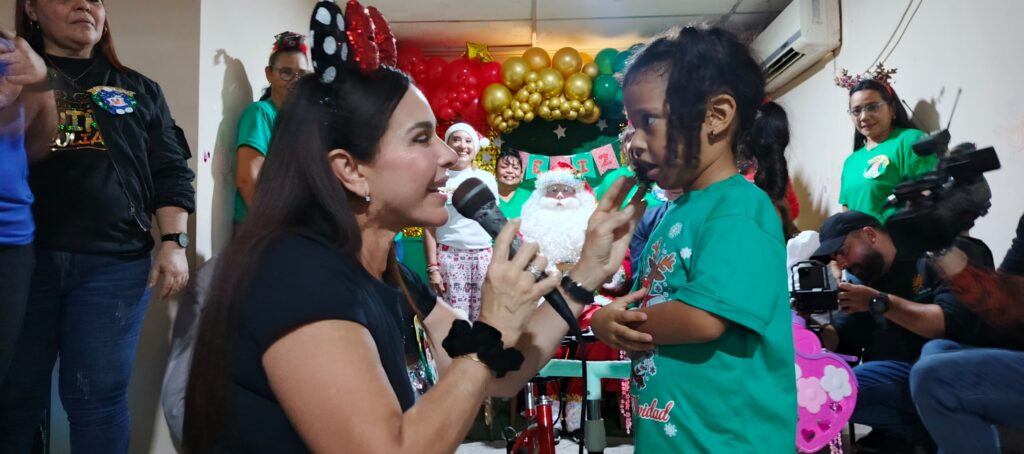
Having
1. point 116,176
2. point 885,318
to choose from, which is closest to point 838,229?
point 885,318

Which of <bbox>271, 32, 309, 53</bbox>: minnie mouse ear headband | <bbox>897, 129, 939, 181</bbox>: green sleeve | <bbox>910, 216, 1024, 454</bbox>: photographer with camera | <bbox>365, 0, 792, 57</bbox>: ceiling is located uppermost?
<bbox>365, 0, 792, 57</bbox>: ceiling

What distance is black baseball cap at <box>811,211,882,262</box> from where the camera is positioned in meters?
2.73

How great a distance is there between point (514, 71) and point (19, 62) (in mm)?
4042

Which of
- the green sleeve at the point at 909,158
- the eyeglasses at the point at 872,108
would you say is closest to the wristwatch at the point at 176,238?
the green sleeve at the point at 909,158

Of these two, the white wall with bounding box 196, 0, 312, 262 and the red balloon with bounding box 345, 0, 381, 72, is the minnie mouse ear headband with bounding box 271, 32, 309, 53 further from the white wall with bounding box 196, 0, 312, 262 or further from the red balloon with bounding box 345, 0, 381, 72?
the red balloon with bounding box 345, 0, 381, 72

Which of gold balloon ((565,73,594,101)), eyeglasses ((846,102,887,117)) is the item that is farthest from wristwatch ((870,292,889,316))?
gold balloon ((565,73,594,101))

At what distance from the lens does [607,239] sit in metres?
1.34

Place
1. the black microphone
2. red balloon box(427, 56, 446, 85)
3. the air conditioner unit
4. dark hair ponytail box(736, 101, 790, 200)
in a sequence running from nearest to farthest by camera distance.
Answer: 1. the black microphone
2. dark hair ponytail box(736, 101, 790, 200)
3. the air conditioner unit
4. red balloon box(427, 56, 446, 85)

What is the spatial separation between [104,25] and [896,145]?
372cm

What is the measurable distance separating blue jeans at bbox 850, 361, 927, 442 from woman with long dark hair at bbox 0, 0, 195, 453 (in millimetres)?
2570

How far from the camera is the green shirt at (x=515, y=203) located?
5.67m

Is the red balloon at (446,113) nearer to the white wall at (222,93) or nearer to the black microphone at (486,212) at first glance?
the white wall at (222,93)

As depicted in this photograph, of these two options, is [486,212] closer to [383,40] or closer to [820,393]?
[383,40]

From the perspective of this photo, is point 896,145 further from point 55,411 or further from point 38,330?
point 55,411
